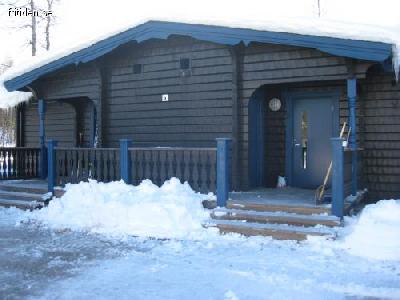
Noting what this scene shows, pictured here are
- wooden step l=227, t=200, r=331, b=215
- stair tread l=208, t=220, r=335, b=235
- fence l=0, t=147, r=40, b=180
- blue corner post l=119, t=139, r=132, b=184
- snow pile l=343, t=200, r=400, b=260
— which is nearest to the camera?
snow pile l=343, t=200, r=400, b=260

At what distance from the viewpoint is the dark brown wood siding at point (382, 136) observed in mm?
9555

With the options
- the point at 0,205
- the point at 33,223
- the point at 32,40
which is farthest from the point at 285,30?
the point at 32,40

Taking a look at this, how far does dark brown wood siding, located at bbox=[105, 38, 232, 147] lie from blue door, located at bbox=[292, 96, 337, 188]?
157 centimetres

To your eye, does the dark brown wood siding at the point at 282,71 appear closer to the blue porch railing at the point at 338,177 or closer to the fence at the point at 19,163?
the blue porch railing at the point at 338,177

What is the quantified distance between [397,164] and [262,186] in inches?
117

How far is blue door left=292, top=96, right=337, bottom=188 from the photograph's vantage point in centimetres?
1025

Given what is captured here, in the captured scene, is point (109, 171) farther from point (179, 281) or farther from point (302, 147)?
point (179, 281)

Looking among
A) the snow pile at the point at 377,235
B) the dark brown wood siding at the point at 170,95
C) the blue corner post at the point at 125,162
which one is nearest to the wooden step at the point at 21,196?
the blue corner post at the point at 125,162

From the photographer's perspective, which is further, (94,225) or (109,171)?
(109,171)

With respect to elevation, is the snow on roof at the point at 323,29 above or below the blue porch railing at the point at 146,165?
above

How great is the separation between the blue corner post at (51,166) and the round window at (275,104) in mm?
5133

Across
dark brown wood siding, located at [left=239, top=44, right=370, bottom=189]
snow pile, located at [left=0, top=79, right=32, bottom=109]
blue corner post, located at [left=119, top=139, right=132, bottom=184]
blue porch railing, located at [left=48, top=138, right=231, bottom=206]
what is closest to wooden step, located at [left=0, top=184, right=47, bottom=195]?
blue porch railing, located at [left=48, top=138, right=231, bottom=206]

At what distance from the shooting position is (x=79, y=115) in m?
14.7

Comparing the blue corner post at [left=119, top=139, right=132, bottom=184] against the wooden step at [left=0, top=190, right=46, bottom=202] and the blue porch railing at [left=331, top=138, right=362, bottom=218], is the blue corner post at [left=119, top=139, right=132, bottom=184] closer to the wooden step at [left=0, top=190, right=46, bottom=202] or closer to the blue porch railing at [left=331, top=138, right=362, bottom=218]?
the wooden step at [left=0, top=190, right=46, bottom=202]
